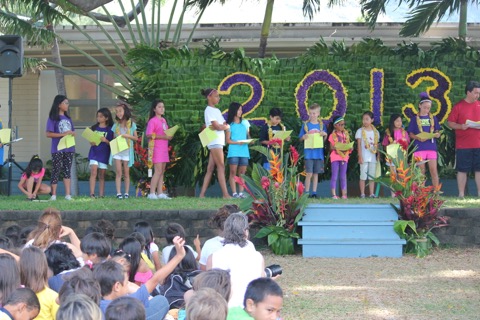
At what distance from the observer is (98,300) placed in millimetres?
5004

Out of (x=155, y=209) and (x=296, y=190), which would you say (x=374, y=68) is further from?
(x=155, y=209)

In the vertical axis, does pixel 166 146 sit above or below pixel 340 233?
above

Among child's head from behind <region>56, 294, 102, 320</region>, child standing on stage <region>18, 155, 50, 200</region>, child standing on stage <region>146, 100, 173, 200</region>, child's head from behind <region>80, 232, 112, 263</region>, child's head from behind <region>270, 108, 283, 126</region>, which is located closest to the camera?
child's head from behind <region>56, 294, 102, 320</region>

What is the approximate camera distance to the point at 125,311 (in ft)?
14.3

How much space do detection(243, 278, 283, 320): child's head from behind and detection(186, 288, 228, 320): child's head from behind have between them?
2.17ft

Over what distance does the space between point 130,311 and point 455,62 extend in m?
11.3

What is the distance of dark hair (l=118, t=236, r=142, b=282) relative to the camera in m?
6.74

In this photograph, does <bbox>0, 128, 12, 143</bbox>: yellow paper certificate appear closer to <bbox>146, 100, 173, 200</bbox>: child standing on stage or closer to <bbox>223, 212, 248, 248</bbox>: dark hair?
<bbox>146, 100, 173, 200</bbox>: child standing on stage

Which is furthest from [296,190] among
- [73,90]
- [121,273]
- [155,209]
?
[73,90]

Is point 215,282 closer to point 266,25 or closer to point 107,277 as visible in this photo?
point 107,277

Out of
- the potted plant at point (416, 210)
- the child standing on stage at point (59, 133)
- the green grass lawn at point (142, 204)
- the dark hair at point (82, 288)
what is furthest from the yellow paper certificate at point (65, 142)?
the dark hair at point (82, 288)

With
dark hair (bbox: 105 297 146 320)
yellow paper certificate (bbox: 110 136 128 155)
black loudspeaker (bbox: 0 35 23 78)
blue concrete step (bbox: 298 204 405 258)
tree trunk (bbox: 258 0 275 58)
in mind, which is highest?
tree trunk (bbox: 258 0 275 58)

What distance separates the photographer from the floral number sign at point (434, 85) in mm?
14438

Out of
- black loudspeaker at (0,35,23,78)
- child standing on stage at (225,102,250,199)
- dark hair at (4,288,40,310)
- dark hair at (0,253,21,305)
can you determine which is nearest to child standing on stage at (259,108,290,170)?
child standing on stage at (225,102,250,199)
